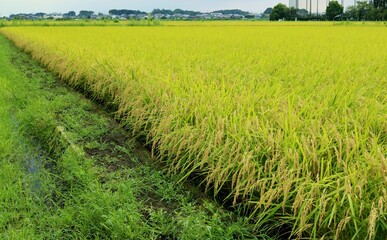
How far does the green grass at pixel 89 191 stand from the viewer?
2.13 meters

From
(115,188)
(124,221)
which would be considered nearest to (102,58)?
(115,188)

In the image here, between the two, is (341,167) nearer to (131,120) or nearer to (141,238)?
(141,238)

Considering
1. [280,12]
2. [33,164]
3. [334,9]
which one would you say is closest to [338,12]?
[334,9]

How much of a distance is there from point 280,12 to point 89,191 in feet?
189

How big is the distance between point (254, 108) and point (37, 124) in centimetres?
256

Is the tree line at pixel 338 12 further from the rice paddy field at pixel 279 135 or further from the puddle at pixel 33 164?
the puddle at pixel 33 164

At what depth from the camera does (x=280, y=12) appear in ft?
183

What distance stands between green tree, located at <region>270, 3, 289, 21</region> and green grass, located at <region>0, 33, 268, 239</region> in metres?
55.0

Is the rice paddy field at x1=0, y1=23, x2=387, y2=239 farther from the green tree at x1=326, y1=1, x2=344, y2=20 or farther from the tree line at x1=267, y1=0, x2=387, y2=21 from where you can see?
the green tree at x1=326, y1=1, x2=344, y2=20

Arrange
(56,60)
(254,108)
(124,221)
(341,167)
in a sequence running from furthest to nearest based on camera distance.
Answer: (56,60), (254,108), (124,221), (341,167)

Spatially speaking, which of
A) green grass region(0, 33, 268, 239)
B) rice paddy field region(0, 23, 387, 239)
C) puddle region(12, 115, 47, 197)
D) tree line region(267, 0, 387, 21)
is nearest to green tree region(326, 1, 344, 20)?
tree line region(267, 0, 387, 21)

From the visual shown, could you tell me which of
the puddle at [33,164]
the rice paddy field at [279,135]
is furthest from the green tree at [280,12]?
the puddle at [33,164]

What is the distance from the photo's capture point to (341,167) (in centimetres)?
199

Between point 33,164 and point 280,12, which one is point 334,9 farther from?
point 33,164
